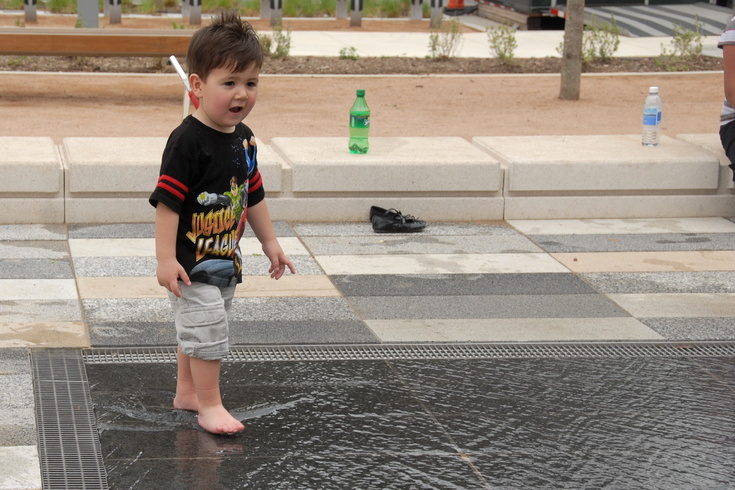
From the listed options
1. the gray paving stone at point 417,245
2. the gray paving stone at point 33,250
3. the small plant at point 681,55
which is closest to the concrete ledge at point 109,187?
the gray paving stone at point 33,250

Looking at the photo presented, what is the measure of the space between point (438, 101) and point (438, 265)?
6.27 metres

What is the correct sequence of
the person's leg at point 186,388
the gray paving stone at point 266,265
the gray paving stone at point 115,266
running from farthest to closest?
the gray paving stone at point 266,265 < the gray paving stone at point 115,266 < the person's leg at point 186,388

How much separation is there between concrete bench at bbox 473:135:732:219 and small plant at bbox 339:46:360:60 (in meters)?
8.06

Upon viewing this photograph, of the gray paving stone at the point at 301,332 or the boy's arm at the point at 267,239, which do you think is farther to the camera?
the gray paving stone at the point at 301,332

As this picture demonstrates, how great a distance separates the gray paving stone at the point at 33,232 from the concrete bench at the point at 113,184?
0.18 m

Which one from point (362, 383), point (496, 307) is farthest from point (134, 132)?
point (362, 383)

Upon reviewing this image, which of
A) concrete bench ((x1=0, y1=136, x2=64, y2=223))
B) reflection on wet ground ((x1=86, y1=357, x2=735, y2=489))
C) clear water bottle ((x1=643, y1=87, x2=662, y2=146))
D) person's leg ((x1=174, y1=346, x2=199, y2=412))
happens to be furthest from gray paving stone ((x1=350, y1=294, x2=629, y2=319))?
clear water bottle ((x1=643, y1=87, x2=662, y2=146))

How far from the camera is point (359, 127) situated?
7871 mm

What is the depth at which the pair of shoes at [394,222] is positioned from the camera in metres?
7.12

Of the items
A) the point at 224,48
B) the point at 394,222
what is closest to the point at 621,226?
the point at 394,222

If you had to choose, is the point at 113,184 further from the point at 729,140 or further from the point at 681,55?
the point at 681,55

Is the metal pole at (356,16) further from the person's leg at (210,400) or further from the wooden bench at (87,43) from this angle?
the person's leg at (210,400)

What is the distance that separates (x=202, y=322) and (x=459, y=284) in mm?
2426

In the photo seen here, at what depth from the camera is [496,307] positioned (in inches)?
226
